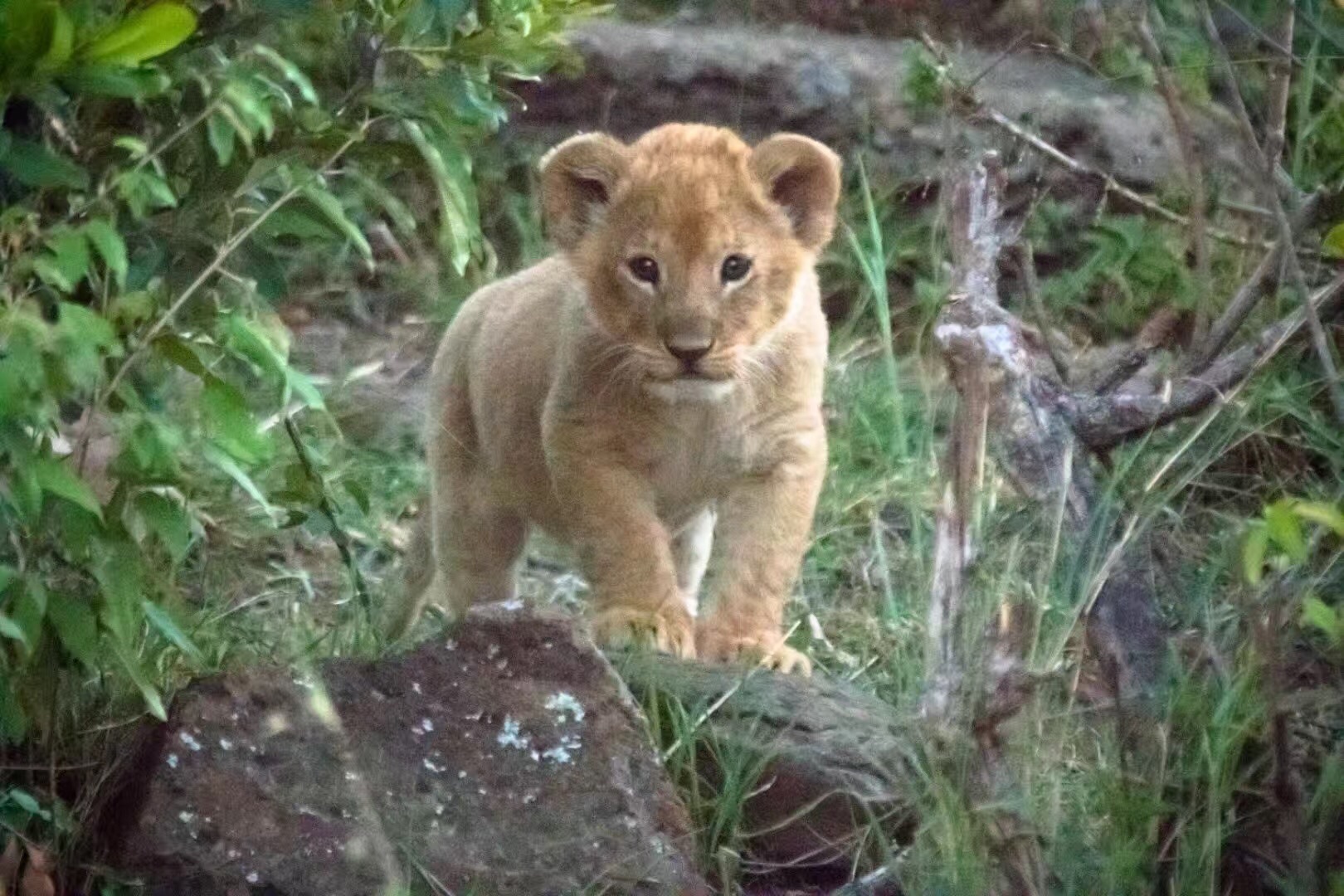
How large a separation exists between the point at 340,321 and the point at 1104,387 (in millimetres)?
3793

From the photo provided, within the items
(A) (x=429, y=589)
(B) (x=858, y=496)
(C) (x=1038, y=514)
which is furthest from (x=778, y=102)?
(C) (x=1038, y=514)

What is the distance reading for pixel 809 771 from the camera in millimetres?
3721

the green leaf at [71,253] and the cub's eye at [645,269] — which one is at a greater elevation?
the green leaf at [71,253]

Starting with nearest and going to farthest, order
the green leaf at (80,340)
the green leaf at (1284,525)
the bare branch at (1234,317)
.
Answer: the green leaf at (1284,525)
the green leaf at (80,340)
the bare branch at (1234,317)

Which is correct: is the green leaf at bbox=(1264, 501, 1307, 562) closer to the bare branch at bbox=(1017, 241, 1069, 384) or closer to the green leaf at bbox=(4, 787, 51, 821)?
the bare branch at bbox=(1017, 241, 1069, 384)

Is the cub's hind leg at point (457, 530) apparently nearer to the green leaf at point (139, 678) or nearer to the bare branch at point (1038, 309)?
the bare branch at point (1038, 309)

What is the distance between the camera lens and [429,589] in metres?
5.33

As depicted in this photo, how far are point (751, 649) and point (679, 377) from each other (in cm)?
55

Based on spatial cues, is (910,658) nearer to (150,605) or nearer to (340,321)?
(150,605)

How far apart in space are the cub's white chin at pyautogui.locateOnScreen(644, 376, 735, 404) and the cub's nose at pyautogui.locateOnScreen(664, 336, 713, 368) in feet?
0.16

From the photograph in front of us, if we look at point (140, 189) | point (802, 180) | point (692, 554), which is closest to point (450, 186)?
point (140, 189)

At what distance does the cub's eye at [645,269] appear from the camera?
14.8ft

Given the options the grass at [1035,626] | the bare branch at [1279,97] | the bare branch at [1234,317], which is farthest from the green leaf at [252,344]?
the bare branch at [1234,317]

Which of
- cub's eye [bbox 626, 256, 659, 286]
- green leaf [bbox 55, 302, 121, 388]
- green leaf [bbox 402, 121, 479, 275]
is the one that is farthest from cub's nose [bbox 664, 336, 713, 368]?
green leaf [bbox 55, 302, 121, 388]
